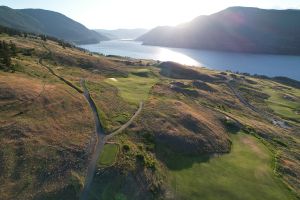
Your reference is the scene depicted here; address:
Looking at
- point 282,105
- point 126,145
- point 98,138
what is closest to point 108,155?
point 126,145

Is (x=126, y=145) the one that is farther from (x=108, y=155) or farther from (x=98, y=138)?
(x=98, y=138)

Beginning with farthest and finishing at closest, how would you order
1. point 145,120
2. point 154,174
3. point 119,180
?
point 145,120 → point 154,174 → point 119,180

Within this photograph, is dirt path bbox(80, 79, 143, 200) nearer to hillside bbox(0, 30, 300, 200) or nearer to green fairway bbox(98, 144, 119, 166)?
hillside bbox(0, 30, 300, 200)

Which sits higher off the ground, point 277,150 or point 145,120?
point 145,120

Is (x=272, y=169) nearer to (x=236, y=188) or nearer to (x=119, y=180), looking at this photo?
(x=236, y=188)

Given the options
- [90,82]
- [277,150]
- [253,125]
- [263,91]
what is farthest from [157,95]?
[263,91]

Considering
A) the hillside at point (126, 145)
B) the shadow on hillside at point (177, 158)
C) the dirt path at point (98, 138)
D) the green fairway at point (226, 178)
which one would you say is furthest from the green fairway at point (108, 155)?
the green fairway at point (226, 178)

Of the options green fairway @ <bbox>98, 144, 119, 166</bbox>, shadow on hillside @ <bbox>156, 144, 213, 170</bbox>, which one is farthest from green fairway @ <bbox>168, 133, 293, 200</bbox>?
green fairway @ <bbox>98, 144, 119, 166</bbox>
